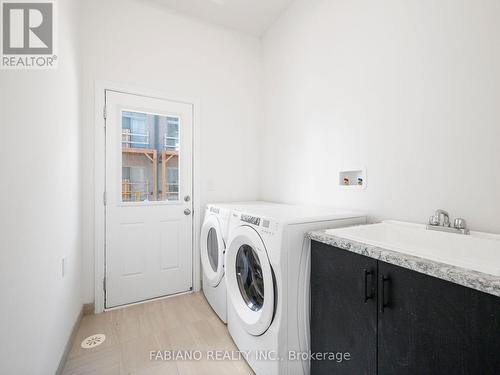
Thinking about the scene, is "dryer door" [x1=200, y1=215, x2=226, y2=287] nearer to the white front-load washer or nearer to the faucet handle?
the white front-load washer

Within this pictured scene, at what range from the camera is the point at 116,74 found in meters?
2.15

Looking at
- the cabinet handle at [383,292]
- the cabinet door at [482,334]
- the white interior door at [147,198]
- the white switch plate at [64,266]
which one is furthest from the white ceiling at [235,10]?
the cabinet door at [482,334]

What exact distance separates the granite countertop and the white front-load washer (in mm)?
971

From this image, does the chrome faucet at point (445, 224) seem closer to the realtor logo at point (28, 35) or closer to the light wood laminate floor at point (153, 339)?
the light wood laminate floor at point (153, 339)

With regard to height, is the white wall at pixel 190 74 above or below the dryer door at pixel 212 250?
above

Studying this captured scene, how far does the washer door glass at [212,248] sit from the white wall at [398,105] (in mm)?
900

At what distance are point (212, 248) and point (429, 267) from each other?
175cm

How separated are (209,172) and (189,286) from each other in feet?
4.03

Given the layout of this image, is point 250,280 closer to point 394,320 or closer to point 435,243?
point 394,320

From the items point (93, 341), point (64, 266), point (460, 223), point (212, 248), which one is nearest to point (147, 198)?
point (212, 248)

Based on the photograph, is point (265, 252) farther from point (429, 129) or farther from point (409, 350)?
point (429, 129)

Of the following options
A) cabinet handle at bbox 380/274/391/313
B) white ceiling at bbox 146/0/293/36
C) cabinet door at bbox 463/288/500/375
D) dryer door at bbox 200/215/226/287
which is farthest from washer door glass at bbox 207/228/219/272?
white ceiling at bbox 146/0/293/36

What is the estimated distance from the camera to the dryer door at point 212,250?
1.93m

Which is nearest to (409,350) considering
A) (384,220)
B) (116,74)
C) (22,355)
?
(384,220)
